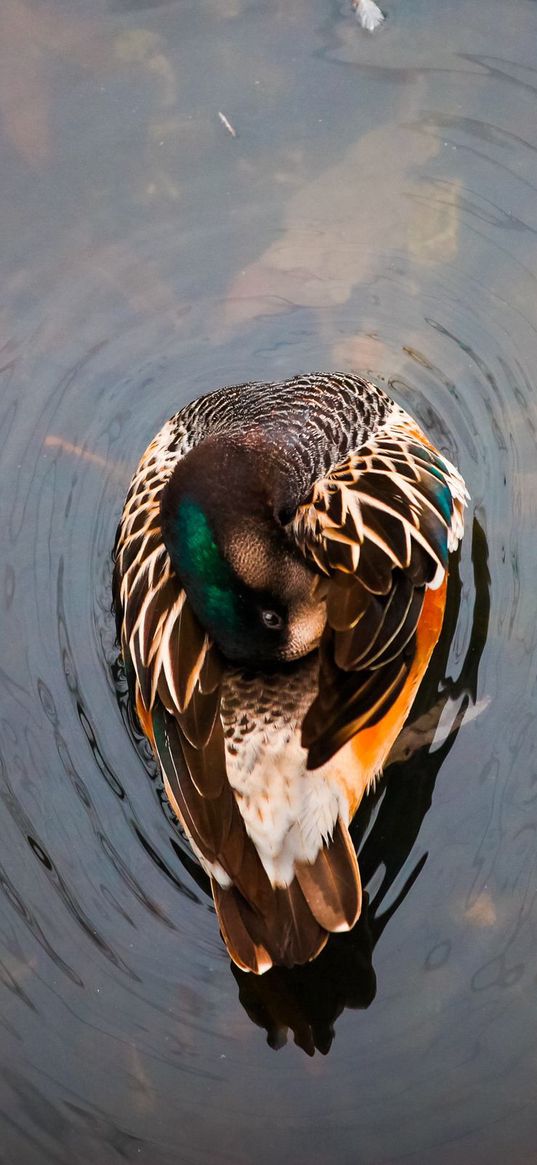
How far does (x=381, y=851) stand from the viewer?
329 cm

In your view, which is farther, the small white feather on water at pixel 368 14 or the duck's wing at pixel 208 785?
the small white feather on water at pixel 368 14

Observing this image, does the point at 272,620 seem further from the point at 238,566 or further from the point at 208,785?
the point at 208,785

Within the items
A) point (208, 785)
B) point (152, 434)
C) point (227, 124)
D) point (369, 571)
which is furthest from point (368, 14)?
point (208, 785)

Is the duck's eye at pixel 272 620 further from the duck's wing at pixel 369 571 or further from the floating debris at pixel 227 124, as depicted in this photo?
the floating debris at pixel 227 124

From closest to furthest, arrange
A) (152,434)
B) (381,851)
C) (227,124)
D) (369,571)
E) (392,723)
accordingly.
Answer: (369,571) → (392,723) → (381,851) → (152,434) → (227,124)

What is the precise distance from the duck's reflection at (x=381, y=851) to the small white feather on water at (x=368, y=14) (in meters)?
1.89

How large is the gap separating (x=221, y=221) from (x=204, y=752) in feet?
6.86

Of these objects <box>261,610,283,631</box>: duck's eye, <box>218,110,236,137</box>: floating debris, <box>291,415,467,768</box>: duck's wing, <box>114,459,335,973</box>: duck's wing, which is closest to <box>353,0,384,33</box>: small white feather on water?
<box>218,110,236,137</box>: floating debris

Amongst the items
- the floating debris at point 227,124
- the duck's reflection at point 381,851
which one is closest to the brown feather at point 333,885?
the duck's reflection at point 381,851

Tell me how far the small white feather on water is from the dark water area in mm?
51

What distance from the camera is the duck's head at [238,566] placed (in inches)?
108

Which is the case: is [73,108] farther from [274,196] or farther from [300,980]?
[300,980]

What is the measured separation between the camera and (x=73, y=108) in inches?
167

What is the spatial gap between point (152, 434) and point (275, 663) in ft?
4.35
